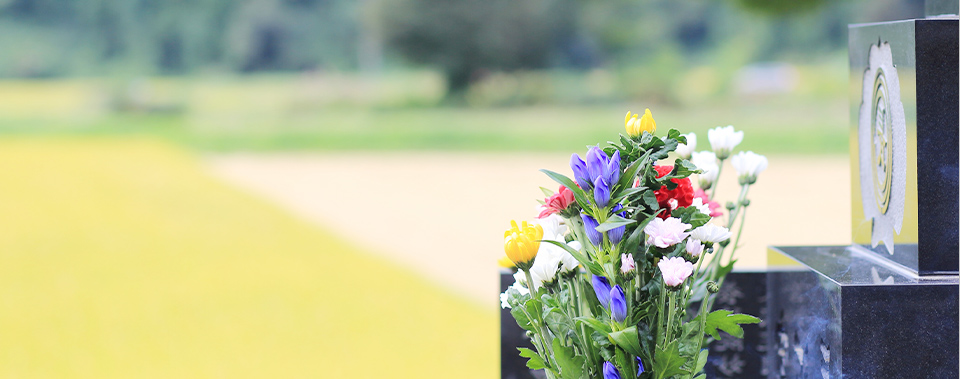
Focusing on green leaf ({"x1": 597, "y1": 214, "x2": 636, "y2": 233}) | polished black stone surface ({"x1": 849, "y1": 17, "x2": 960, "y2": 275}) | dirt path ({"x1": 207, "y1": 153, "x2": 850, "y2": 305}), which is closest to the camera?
green leaf ({"x1": 597, "y1": 214, "x2": 636, "y2": 233})

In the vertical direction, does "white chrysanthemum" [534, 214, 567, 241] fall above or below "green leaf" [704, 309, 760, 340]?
above

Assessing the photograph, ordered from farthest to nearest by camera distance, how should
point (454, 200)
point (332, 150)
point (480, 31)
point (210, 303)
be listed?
point (480, 31) → point (332, 150) → point (454, 200) → point (210, 303)

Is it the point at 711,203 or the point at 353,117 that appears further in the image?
the point at 353,117

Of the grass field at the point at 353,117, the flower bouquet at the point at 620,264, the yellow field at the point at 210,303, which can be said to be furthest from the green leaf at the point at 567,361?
the grass field at the point at 353,117

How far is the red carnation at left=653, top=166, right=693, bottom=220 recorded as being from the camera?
2.83 ft

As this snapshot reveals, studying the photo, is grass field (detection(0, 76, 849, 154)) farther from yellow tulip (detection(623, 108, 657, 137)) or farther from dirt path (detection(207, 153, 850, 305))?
yellow tulip (detection(623, 108, 657, 137))

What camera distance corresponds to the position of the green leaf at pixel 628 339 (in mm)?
799

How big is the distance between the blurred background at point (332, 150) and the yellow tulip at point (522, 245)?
2.29 metres

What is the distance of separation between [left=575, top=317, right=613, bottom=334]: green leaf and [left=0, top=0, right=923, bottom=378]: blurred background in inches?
90.2

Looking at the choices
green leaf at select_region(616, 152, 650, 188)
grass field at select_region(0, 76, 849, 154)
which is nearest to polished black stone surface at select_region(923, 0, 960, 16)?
green leaf at select_region(616, 152, 650, 188)

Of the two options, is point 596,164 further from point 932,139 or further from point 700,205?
point 932,139

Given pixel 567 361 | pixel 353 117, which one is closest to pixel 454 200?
pixel 567 361

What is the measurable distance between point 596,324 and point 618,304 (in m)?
0.03

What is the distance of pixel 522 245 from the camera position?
2.70 feet
